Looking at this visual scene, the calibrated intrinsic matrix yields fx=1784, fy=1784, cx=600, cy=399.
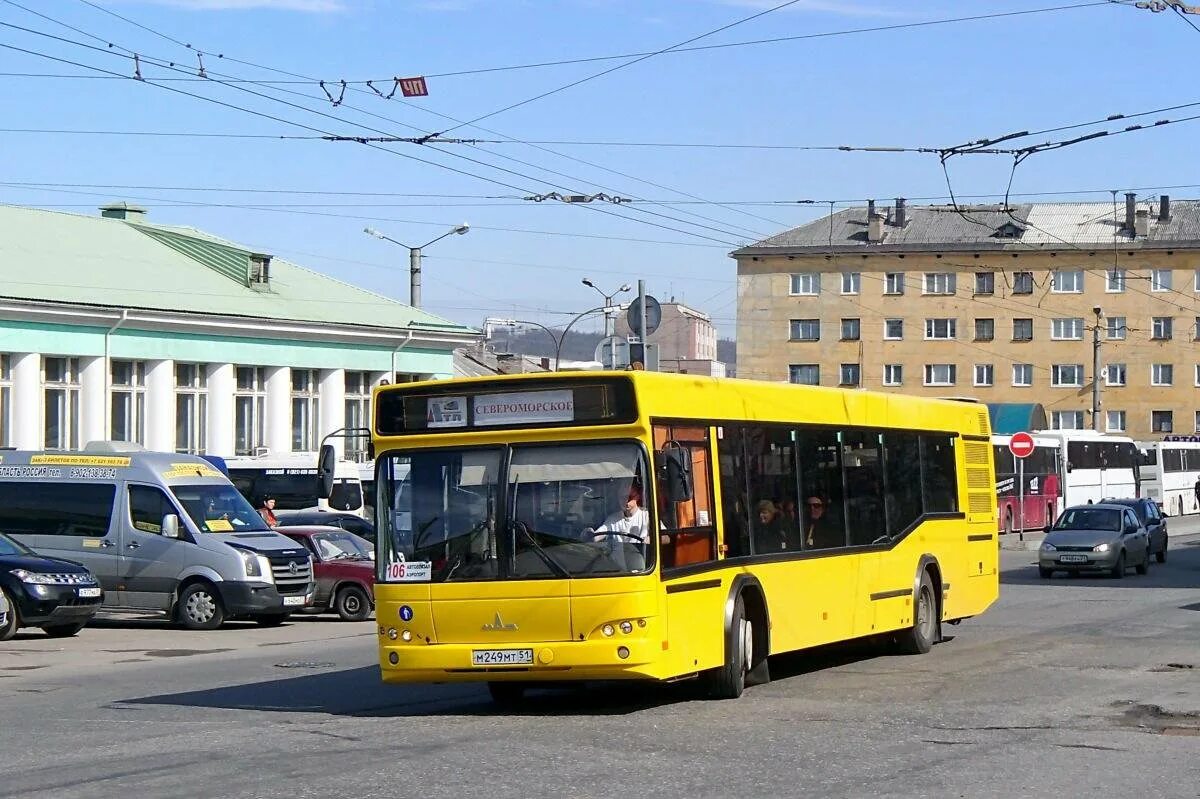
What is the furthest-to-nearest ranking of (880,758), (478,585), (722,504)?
(722,504)
(478,585)
(880,758)

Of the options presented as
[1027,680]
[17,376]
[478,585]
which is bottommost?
[1027,680]

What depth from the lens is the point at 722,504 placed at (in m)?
14.3

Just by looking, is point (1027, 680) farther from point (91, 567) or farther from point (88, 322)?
point (88, 322)

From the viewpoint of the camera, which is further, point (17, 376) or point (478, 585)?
point (17, 376)

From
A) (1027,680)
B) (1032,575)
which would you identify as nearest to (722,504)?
(1027,680)

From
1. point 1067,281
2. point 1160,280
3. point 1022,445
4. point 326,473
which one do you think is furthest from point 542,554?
point 1067,281

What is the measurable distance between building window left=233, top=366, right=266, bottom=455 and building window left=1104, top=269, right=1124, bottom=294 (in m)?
56.2

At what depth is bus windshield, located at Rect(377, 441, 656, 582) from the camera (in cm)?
1288

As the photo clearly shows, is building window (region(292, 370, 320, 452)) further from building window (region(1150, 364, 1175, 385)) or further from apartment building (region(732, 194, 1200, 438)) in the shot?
building window (region(1150, 364, 1175, 385))

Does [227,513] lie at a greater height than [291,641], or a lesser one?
greater

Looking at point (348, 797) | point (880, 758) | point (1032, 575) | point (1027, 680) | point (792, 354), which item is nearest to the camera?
point (348, 797)

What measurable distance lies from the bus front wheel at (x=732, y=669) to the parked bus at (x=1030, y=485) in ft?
131

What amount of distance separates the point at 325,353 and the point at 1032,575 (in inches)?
977

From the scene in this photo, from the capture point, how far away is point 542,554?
12.9 metres
